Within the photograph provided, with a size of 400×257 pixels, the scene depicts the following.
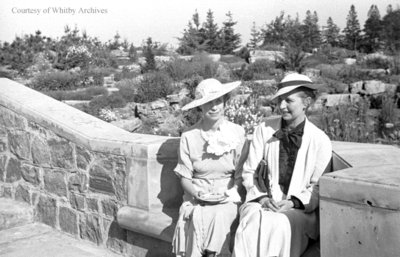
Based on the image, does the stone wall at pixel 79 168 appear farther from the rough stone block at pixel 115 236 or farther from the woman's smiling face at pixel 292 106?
the woman's smiling face at pixel 292 106

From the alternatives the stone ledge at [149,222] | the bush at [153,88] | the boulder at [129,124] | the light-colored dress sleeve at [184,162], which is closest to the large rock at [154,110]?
the boulder at [129,124]

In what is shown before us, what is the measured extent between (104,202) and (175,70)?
10425mm

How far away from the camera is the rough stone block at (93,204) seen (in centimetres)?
429

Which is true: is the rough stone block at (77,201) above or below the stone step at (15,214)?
above

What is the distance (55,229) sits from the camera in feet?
15.5

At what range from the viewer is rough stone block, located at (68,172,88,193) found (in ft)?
14.3

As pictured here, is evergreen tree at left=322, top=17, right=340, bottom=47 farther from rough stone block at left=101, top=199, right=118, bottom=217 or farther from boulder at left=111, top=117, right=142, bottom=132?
rough stone block at left=101, top=199, right=118, bottom=217

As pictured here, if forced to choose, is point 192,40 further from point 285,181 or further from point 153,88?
point 285,181

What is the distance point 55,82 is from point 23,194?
9253 millimetres

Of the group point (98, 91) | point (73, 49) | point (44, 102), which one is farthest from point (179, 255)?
point (73, 49)

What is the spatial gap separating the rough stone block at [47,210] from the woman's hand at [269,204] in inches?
94.4

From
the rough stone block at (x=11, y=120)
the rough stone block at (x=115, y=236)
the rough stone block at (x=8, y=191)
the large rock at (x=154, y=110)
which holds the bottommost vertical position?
the rough stone block at (x=115, y=236)

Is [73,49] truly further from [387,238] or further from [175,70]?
[387,238]

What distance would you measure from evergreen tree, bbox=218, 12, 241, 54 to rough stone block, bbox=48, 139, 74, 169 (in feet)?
68.5
